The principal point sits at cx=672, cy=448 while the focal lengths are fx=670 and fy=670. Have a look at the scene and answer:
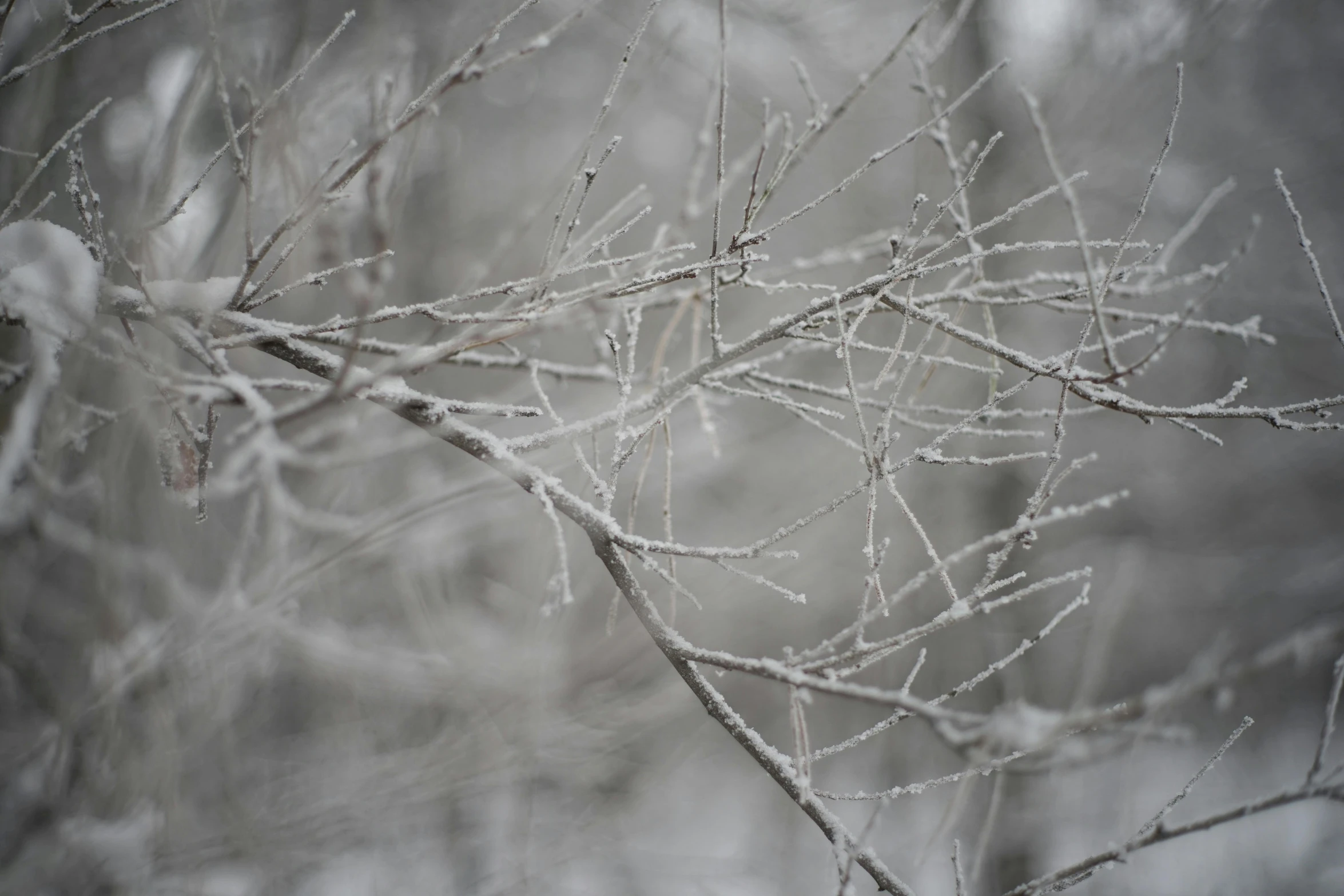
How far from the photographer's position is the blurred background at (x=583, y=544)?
1502 mm

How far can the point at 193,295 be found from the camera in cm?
95

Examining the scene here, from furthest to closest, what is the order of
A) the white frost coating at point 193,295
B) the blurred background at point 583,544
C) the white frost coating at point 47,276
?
1. the blurred background at point 583,544
2. the white frost coating at point 193,295
3. the white frost coating at point 47,276

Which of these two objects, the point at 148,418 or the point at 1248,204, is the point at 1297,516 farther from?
→ the point at 148,418

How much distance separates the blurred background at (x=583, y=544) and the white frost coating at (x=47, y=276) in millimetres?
85

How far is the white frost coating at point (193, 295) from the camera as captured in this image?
919 mm

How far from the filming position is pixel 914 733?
16.0ft

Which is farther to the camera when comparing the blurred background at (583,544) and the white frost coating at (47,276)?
the blurred background at (583,544)

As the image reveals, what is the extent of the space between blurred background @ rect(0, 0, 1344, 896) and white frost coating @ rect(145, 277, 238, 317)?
2.4 inches

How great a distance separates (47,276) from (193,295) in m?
0.15

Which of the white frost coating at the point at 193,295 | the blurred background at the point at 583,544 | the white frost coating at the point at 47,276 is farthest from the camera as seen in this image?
the blurred background at the point at 583,544

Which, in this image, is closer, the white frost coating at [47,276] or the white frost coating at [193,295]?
the white frost coating at [47,276]

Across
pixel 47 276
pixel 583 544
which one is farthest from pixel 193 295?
pixel 583 544

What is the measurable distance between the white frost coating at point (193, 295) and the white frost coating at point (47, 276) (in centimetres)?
7

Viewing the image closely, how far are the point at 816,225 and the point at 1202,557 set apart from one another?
139 inches
